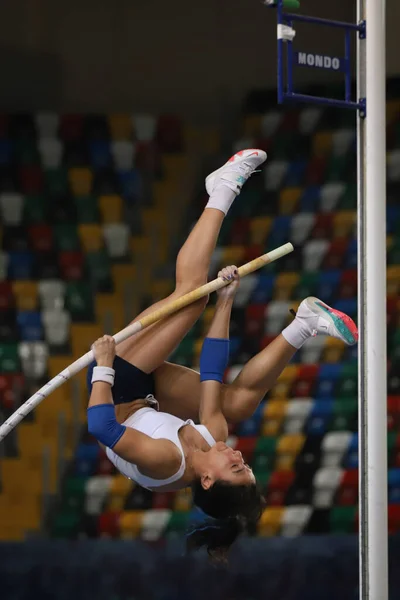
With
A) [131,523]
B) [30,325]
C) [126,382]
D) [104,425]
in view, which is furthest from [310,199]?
[104,425]

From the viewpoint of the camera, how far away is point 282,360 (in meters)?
3.53

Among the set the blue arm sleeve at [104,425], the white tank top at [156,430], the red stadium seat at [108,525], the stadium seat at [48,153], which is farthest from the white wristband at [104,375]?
the stadium seat at [48,153]

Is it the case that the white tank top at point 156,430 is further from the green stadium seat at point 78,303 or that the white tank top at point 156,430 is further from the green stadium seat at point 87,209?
the green stadium seat at point 87,209

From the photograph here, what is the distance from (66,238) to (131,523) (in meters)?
1.51

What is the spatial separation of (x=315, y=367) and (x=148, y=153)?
1.46 metres

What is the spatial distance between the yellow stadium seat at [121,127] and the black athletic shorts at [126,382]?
Result: 2.42 metres

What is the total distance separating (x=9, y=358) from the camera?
531cm

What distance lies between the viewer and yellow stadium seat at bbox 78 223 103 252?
554cm

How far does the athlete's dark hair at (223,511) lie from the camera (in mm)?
3328

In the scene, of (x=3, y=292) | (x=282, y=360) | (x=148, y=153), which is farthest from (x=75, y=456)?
(x=282, y=360)

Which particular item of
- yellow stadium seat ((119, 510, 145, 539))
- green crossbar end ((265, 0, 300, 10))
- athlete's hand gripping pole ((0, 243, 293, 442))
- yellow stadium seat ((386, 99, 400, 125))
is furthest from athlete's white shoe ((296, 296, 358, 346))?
yellow stadium seat ((386, 99, 400, 125))

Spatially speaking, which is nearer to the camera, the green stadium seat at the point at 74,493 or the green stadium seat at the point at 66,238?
the green stadium seat at the point at 74,493

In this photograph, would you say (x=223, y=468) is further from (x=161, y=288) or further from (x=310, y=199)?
(x=310, y=199)

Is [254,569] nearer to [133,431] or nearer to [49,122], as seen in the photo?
[133,431]
